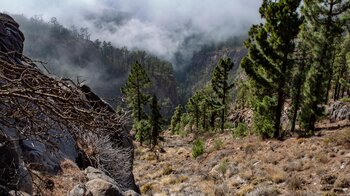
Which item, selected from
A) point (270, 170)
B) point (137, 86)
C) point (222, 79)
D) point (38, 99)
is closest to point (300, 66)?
point (270, 170)

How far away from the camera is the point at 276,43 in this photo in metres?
22.3

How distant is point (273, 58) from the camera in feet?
74.3

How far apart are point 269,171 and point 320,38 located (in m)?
11.6

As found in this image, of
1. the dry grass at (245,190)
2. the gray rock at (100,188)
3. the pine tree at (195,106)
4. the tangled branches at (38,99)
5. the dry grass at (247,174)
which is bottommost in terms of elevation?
the dry grass at (245,190)

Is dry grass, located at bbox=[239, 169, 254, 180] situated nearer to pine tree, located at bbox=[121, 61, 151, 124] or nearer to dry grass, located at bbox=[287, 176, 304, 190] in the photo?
dry grass, located at bbox=[287, 176, 304, 190]

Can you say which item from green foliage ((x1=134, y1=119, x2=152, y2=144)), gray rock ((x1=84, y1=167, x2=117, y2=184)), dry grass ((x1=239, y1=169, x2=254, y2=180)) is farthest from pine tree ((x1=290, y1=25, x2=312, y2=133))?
green foliage ((x1=134, y1=119, x2=152, y2=144))

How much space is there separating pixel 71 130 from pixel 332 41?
2297 cm

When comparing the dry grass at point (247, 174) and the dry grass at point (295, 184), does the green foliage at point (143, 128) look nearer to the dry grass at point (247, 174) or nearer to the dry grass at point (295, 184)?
the dry grass at point (247, 174)

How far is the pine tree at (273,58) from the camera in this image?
21.7m

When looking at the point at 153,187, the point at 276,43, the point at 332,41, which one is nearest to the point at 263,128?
the point at 276,43

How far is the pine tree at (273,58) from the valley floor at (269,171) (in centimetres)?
228

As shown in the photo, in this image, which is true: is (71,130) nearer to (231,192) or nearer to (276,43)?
(231,192)

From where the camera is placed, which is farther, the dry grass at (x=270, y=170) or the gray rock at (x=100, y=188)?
the dry grass at (x=270, y=170)

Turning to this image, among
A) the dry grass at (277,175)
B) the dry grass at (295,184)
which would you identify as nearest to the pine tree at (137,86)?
the dry grass at (277,175)
